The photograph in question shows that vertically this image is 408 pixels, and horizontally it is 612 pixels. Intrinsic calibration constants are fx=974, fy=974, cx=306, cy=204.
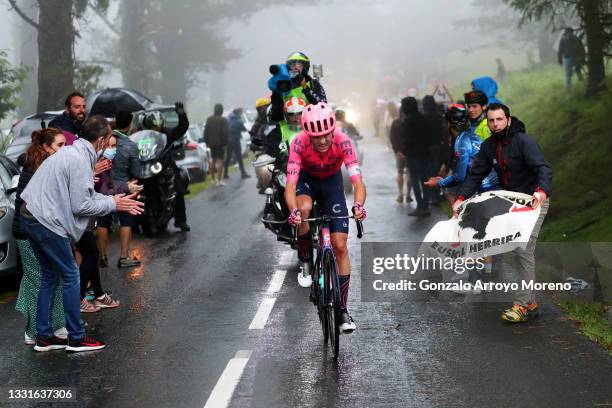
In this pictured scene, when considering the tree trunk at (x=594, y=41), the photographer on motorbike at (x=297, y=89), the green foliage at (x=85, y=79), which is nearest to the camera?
the photographer on motorbike at (x=297, y=89)

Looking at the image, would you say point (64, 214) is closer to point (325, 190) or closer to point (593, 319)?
point (325, 190)

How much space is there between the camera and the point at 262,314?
9906mm

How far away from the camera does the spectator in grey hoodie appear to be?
27.1 ft

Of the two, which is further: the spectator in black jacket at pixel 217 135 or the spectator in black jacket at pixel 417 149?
the spectator in black jacket at pixel 217 135

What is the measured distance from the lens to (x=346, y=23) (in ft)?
449

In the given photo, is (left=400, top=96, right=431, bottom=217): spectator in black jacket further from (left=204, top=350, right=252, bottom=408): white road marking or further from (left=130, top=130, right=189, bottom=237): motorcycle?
(left=204, top=350, right=252, bottom=408): white road marking

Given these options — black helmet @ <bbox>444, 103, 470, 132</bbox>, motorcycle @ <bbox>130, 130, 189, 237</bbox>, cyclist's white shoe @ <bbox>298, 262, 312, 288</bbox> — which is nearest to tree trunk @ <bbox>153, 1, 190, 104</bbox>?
motorcycle @ <bbox>130, 130, 189, 237</bbox>

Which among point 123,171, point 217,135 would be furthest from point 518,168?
point 217,135

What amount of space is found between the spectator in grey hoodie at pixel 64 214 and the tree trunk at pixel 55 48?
19073 millimetres

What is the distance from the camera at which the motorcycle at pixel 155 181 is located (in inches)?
603

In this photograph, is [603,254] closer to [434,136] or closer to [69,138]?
[69,138]

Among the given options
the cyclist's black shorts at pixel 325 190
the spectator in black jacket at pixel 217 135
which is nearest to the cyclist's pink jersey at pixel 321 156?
the cyclist's black shorts at pixel 325 190

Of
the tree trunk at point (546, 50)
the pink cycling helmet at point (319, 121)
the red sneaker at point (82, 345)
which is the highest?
the tree trunk at point (546, 50)

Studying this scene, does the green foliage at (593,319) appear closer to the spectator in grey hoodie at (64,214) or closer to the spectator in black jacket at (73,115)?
the spectator in grey hoodie at (64,214)
